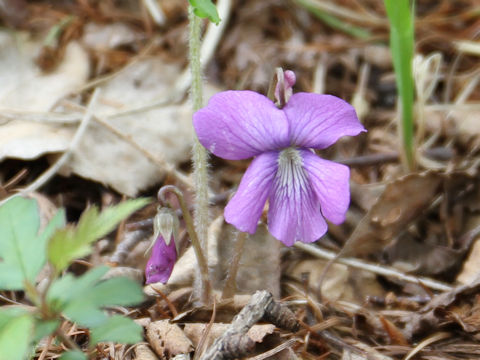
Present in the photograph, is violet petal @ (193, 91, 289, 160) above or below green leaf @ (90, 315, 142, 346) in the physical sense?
above

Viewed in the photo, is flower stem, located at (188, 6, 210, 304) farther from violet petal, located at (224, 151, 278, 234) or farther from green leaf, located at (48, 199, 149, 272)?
green leaf, located at (48, 199, 149, 272)

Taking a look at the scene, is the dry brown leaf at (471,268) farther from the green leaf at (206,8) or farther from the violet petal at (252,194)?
the green leaf at (206,8)

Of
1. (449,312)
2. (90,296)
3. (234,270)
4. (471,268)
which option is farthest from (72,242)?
(471,268)

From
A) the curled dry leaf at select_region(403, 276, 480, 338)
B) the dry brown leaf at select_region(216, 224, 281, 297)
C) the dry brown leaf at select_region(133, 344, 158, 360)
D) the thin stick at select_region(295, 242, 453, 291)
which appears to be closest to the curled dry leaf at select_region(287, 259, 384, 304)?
the thin stick at select_region(295, 242, 453, 291)

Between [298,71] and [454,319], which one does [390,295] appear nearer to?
[454,319]

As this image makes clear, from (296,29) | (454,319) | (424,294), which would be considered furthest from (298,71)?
(454,319)

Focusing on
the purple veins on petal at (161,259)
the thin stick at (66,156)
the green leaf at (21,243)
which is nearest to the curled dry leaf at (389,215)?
the purple veins on petal at (161,259)

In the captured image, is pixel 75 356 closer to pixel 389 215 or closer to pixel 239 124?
pixel 239 124
